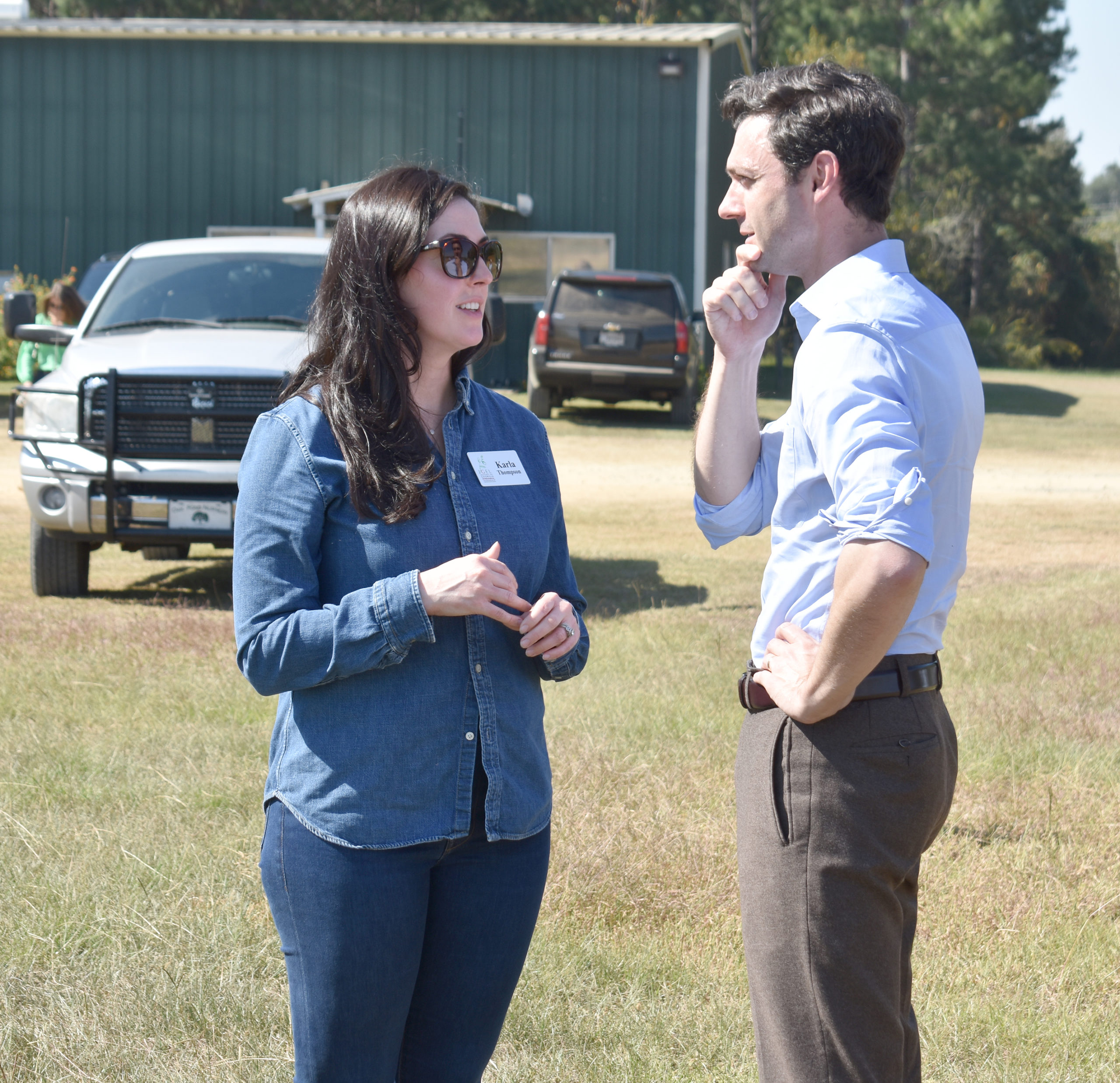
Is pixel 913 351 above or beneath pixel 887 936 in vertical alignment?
above

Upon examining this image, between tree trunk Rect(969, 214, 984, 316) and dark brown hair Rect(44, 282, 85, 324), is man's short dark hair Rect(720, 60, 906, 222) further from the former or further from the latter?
tree trunk Rect(969, 214, 984, 316)

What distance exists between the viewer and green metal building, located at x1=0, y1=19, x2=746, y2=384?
81.2 feet

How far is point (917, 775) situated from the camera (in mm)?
2289

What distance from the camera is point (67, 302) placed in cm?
1245

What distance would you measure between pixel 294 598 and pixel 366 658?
17 centimetres

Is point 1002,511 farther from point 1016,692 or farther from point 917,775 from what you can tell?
point 917,775

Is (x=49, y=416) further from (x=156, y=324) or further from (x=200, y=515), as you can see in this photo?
(x=200, y=515)

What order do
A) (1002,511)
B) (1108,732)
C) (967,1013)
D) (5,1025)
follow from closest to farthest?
(5,1025)
(967,1013)
(1108,732)
(1002,511)

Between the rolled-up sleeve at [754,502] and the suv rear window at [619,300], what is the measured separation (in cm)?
1662

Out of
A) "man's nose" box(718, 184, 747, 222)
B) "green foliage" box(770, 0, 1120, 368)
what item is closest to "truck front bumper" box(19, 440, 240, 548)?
"man's nose" box(718, 184, 747, 222)

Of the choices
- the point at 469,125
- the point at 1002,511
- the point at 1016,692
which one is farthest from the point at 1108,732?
the point at 469,125

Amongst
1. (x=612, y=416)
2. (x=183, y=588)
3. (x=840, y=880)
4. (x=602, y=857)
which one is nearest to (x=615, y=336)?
(x=612, y=416)

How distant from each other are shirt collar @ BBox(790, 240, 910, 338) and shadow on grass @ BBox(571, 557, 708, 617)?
568 cm

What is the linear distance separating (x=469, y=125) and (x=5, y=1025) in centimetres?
2377
